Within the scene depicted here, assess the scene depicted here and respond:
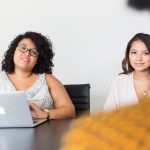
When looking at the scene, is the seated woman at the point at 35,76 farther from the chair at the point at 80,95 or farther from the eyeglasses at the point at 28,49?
the chair at the point at 80,95

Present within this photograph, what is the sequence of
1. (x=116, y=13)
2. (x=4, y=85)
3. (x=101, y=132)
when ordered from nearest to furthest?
1. (x=101, y=132)
2. (x=4, y=85)
3. (x=116, y=13)

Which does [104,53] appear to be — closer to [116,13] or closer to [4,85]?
[116,13]

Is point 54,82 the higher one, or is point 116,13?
point 116,13

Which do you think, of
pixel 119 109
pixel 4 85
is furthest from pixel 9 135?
pixel 119 109

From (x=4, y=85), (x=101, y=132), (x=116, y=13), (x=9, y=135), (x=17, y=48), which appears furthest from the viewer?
(x=116, y=13)

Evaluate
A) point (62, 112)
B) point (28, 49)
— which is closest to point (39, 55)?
point (28, 49)

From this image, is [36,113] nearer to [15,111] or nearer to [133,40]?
[15,111]

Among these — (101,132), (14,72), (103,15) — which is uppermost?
(103,15)

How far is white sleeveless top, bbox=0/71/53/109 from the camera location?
6.71ft

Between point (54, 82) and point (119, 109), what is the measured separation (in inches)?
79.3

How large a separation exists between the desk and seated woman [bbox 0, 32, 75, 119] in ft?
1.60

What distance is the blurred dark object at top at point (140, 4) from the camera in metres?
2.77

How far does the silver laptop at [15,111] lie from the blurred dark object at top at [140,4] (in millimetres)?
1614

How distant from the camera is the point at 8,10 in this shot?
114 inches
